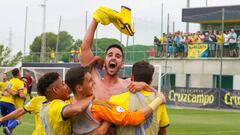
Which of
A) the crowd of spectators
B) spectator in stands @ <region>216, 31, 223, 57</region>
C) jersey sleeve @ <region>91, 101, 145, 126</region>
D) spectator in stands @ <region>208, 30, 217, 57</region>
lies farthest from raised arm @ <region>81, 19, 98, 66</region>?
spectator in stands @ <region>208, 30, 217, 57</region>

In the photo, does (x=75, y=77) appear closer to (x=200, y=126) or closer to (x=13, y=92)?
(x=13, y=92)

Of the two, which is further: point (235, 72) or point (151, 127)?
point (235, 72)

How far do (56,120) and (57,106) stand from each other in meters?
0.13

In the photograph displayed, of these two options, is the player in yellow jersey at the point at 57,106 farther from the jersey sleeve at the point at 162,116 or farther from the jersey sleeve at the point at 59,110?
the jersey sleeve at the point at 162,116

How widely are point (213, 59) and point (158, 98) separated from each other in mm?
32233

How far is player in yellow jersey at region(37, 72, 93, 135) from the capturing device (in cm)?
563

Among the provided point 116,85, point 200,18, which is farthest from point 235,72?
point 116,85

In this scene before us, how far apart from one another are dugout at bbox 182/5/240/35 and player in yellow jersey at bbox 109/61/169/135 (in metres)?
35.5

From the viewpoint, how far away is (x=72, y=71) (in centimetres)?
567

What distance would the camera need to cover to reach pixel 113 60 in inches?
250

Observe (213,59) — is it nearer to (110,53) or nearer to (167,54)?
(167,54)

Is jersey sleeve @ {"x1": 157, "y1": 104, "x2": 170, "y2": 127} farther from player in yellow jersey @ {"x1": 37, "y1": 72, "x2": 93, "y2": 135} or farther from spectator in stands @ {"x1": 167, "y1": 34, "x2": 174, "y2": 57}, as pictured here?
spectator in stands @ {"x1": 167, "y1": 34, "x2": 174, "y2": 57}

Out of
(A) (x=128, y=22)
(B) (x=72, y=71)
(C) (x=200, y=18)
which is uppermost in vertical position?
(C) (x=200, y=18)

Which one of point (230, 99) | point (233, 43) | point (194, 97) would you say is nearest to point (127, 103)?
point (230, 99)
